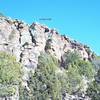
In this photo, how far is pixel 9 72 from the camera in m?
122

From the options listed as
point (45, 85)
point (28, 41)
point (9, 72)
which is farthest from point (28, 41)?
point (9, 72)

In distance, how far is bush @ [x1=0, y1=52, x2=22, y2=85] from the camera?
11950 cm

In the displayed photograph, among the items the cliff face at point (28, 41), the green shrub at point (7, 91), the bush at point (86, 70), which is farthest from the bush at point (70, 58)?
the green shrub at point (7, 91)

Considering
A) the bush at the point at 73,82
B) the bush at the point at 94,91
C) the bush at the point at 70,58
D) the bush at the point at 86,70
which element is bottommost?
the bush at the point at 94,91

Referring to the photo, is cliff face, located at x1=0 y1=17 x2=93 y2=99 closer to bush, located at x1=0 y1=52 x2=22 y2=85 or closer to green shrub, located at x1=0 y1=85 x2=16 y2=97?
bush, located at x1=0 y1=52 x2=22 y2=85

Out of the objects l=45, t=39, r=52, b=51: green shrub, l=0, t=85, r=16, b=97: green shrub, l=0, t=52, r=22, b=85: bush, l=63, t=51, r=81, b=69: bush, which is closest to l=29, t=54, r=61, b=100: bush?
l=0, t=52, r=22, b=85: bush

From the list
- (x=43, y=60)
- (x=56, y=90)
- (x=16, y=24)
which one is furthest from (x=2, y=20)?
(x=56, y=90)

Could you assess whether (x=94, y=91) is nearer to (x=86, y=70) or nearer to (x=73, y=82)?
(x=73, y=82)

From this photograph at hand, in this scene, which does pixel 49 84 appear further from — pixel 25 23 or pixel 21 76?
pixel 25 23

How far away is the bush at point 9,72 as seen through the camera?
120m

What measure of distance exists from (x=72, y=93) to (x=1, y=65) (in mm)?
28648

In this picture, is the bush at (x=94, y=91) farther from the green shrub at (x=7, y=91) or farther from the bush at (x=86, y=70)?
the bush at (x=86, y=70)

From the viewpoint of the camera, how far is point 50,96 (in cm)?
12219

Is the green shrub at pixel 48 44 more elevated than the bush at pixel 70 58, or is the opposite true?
the green shrub at pixel 48 44
